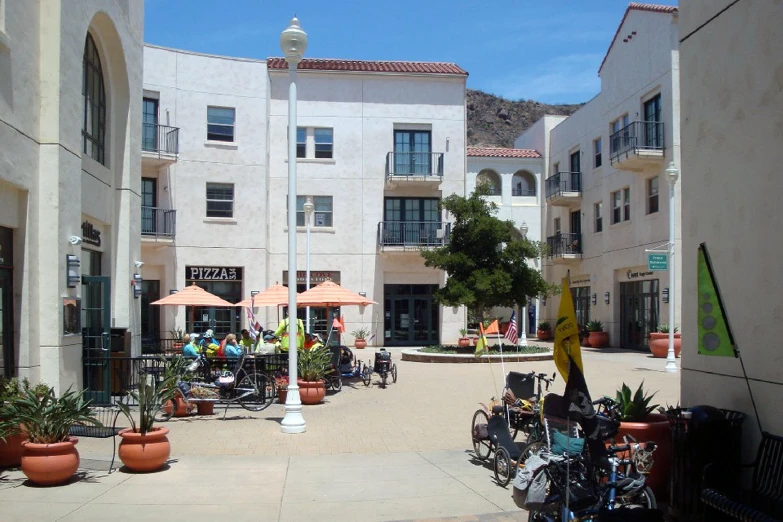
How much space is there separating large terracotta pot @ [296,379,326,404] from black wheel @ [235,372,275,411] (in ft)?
2.25

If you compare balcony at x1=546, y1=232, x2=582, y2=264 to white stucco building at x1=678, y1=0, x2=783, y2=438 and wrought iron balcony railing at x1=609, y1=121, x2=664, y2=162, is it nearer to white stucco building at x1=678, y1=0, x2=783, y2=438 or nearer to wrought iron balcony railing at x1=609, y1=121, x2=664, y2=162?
wrought iron balcony railing at x1=609, y1=121, x2=664, y2=162

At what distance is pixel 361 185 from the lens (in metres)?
34.0

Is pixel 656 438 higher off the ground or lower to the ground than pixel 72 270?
lower

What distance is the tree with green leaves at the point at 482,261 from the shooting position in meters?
26.5

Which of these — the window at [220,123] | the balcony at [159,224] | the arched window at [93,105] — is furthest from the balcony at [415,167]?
the arched window at [93,105]

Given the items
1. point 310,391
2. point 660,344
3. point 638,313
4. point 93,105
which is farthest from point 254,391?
point 638,313

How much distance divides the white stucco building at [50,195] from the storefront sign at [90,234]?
21 mm

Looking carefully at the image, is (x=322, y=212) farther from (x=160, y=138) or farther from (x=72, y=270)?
(x=72, y=270)

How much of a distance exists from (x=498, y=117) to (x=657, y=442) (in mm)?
85456

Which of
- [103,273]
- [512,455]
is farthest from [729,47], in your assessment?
[103,273]

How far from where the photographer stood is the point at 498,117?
295ft

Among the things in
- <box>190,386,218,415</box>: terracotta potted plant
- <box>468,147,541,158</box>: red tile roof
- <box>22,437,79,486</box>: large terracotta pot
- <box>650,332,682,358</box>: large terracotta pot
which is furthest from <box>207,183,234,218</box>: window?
<box>22,437,79,486</box>: large terracotta pot

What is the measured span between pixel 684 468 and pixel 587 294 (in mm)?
31773

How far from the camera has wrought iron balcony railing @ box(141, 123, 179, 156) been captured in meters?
30.1
